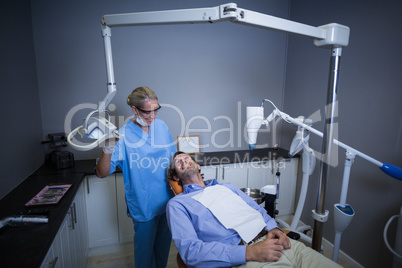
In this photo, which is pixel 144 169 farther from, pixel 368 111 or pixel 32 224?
pixel 368 111

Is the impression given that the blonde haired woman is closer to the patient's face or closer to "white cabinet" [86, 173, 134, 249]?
the patient's face

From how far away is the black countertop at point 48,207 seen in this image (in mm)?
979

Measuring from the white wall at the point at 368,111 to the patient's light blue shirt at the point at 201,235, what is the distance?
1080 millimetres

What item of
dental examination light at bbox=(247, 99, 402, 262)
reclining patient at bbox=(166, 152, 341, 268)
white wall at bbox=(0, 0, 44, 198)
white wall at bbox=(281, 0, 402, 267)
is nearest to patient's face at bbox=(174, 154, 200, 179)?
reclining patient at bbox=(166, 152, 341, 268)

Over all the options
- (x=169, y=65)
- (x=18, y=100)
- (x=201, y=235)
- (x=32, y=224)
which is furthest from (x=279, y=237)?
(x=18, y=100)

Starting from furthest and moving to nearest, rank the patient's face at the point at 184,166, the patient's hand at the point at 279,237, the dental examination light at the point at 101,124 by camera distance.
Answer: the patient's face at the point at 184,166
the patient's hand at the point at 279,237
the dental examination light at the point at 101,124

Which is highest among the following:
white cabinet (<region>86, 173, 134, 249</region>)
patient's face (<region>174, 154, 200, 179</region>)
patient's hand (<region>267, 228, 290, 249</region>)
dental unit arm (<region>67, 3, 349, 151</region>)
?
dental unit arm (<region>67, 3, 349, 151</region>)

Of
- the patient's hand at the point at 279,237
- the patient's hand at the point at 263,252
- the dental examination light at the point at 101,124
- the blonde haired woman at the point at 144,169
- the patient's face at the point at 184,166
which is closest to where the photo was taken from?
the dental examination light at the point at 101,124

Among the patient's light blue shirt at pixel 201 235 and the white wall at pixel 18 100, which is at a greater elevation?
the white wall at pixel 18 100

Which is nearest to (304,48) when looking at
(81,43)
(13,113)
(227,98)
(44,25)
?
(227,98)

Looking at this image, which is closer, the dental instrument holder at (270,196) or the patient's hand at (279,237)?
the patient's hand at (279,237)

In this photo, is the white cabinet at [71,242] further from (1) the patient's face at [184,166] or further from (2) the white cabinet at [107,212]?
(1) the patient's face at [184,166]

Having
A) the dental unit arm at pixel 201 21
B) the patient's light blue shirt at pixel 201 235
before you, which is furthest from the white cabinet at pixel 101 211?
the dental unit arm at pixel 201 21

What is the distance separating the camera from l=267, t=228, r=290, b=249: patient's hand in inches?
48.5
